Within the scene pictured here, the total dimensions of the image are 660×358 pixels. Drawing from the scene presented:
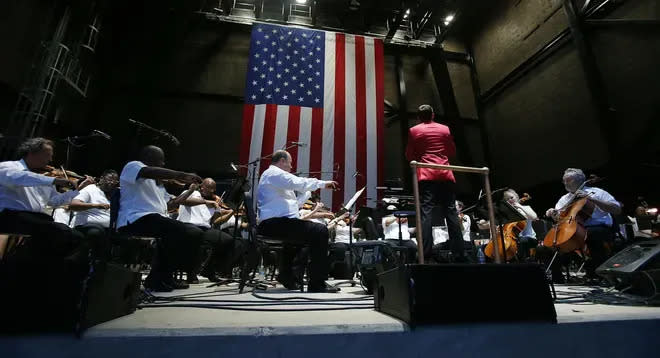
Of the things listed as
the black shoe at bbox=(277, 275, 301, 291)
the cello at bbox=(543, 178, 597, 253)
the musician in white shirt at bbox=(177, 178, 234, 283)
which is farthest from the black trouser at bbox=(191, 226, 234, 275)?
the cello at bbox=(543, 178, 597, 253)

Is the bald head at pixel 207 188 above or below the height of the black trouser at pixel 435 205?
above

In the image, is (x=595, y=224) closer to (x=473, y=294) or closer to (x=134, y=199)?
(x=473, y=294)

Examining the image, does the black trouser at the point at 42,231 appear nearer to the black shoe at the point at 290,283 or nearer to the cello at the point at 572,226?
the black shoe at the point at 290,283

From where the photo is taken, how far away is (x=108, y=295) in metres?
1.25

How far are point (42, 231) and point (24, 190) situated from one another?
408mm

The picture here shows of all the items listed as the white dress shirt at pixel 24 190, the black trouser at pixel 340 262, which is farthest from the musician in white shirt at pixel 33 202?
the black trouser at pixel 340 262

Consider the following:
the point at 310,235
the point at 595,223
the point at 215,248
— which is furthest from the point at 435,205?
the point at 215,248

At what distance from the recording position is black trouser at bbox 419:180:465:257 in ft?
10.2

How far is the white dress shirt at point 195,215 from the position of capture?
424 cm

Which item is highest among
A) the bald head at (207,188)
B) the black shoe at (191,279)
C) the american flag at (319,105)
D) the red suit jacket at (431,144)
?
the american flag at (319,105)

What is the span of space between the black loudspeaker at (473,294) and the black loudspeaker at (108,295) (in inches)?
41.2

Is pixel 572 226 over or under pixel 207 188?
under

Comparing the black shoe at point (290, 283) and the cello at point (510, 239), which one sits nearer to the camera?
the black shoe at point (290, 283)

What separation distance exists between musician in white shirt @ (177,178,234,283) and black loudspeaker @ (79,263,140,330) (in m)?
2.33
